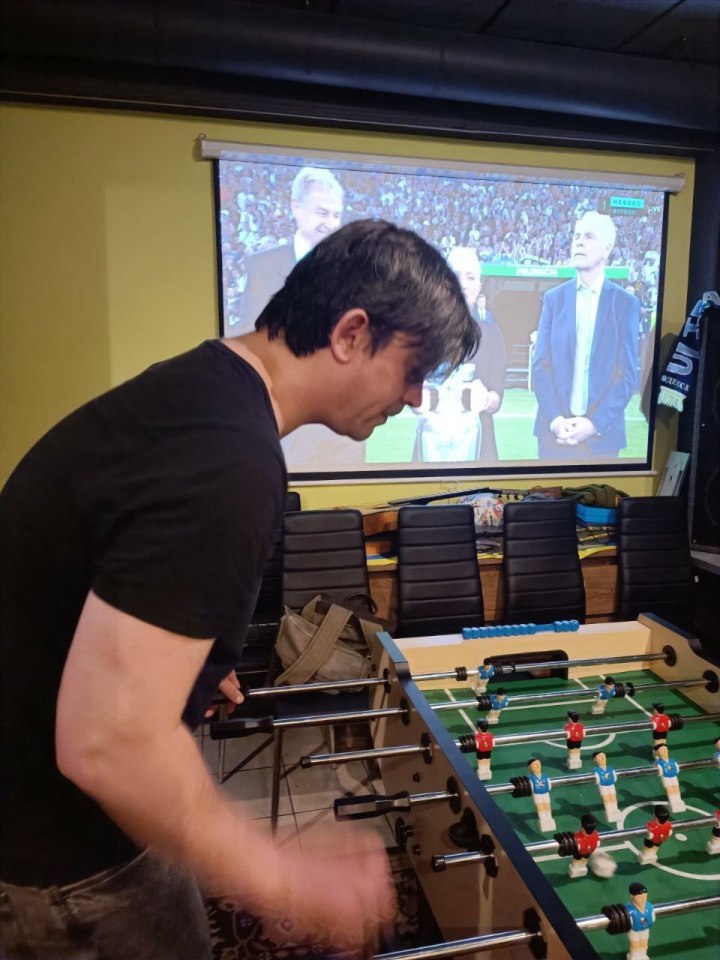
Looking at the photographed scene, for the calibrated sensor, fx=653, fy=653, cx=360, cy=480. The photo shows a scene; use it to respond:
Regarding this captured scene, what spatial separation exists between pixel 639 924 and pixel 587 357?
310 cm

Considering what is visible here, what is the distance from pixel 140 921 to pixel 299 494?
2500 millimetres

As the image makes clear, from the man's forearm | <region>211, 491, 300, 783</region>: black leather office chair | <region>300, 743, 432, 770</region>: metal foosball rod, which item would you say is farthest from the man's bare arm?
<region>211, 491, 300, 783</region>: black leather office chair

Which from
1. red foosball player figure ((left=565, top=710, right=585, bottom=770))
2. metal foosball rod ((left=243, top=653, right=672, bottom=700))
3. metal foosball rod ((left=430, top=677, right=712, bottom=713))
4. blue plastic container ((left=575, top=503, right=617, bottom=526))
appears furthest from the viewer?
blue plastic container ((left=575, top=503, right=617, bottom=526))

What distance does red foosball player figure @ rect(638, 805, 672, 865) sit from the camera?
3.97 ft

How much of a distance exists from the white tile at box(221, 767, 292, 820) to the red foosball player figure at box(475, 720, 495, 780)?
116 cm

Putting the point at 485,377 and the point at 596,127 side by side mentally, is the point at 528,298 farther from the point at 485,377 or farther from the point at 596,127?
the point at 596,127

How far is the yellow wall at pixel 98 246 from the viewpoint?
3021 mm

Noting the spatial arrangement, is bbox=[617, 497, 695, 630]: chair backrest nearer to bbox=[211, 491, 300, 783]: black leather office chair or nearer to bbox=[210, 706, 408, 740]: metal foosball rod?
bbox=[211, 491, 300, 783]: black leather office chair

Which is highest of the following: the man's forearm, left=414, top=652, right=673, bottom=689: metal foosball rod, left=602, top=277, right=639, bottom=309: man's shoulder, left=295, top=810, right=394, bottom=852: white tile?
left=602, top=277, right=639, bottom=309: man's shoulder

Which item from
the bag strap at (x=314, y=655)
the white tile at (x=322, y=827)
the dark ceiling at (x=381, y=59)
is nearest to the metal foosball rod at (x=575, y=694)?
the bag strap at (x=314, y=655)

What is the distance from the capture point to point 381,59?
9.20 feet

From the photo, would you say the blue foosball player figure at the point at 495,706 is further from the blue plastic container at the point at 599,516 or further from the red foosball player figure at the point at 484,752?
the blue plastic container at the point at 599,516

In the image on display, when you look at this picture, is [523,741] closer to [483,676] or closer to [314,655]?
[483,676]

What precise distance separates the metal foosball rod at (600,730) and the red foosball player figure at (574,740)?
5cm
